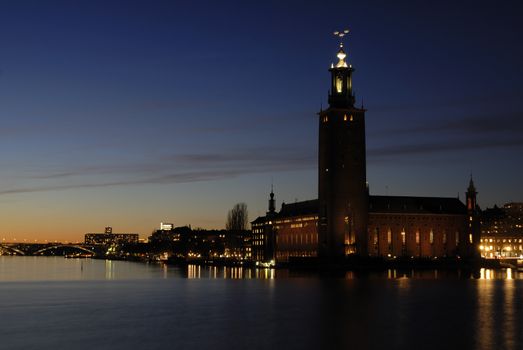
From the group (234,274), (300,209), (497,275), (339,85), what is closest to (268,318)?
(234,274)

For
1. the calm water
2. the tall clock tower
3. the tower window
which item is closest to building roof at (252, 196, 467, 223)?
the tall clock tower

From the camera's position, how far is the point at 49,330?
33.8 meters

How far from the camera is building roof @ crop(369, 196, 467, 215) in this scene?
112 meters

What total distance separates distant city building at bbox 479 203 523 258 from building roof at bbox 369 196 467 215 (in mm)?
27362

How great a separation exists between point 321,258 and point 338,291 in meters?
42.4

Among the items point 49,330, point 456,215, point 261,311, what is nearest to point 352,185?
point 456,215

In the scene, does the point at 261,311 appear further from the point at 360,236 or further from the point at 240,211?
the point at 240,211

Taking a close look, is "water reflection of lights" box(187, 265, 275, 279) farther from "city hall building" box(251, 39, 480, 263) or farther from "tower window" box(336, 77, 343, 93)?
"tower window" box(336, 77, 343, 93)

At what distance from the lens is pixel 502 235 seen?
6009 inches

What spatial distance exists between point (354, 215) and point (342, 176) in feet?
16.7

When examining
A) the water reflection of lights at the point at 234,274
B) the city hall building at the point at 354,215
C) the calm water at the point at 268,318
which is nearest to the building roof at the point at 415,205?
the city hall building at the point at 354,215

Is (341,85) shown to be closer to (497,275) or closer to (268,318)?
(497,275)

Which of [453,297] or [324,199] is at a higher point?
[324,199]

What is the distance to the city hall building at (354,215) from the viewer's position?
9944 cm
